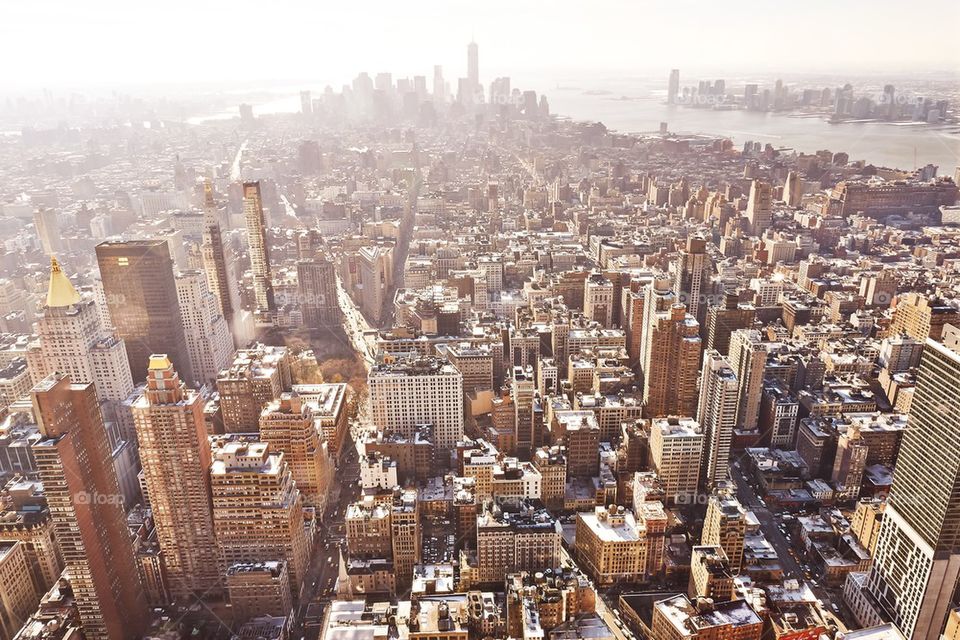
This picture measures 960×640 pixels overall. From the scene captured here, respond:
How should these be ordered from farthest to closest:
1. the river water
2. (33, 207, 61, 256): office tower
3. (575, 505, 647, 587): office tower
A: the river water
(33, 207, 61, 256): office tower
(575, 505, 647, 587): office tower

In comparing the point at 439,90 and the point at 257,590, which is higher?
the point at 439,90

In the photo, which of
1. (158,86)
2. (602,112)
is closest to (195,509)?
(158,86)

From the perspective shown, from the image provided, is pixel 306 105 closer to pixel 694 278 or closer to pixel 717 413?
pixel 694 278

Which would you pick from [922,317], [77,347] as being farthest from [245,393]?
[922,317]

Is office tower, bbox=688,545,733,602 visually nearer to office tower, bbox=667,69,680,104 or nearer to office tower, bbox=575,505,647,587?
office tower, bbox=575,505,647,587

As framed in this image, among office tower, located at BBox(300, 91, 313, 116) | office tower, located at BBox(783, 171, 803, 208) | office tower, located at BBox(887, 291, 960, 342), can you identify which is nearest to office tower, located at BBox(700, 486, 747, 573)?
office tower, located at BBox(887, 291, 960, 342)
